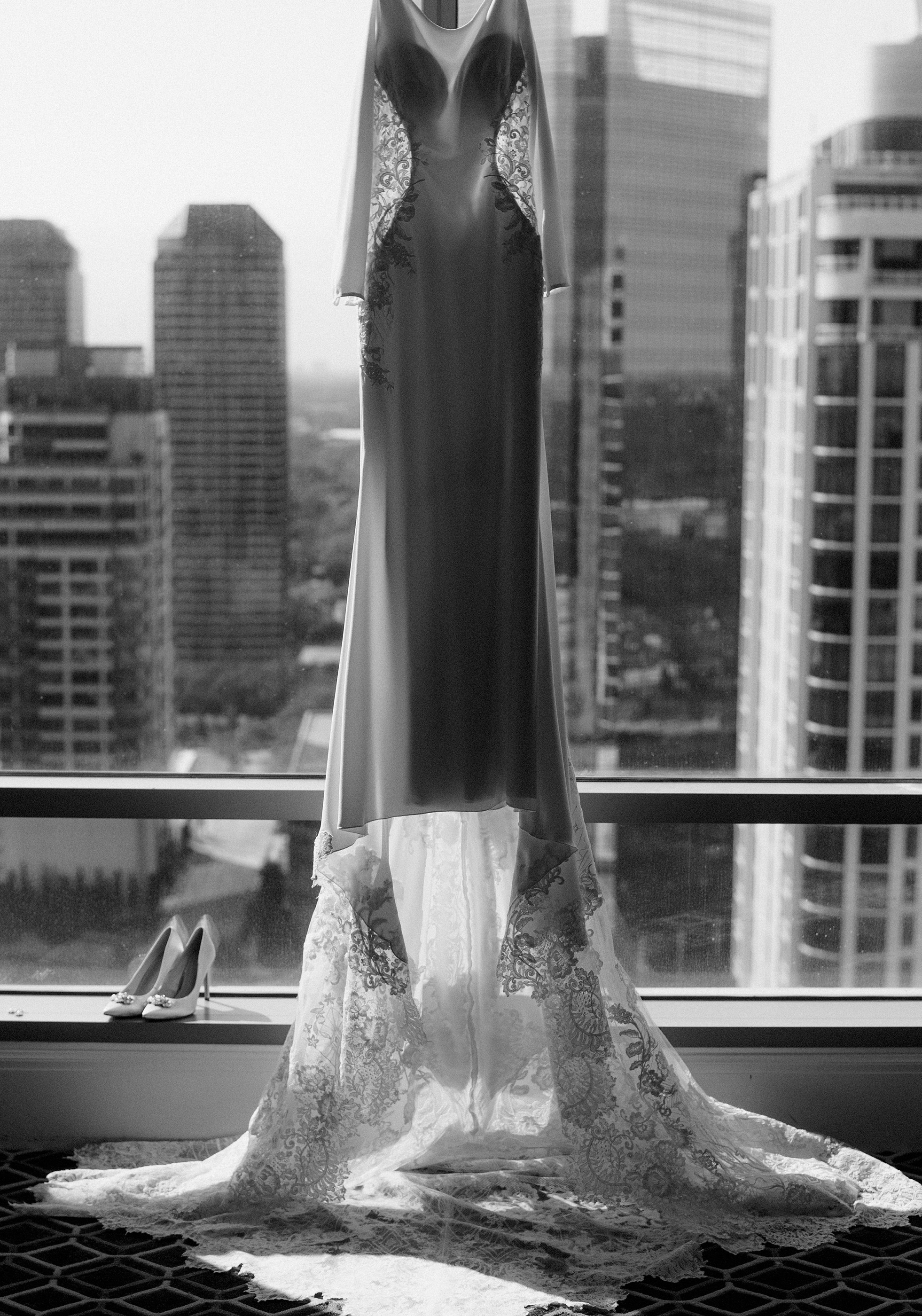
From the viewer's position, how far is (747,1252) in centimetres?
216

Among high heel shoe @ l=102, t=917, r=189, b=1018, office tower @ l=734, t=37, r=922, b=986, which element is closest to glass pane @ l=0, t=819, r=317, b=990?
high heel shoe @ l=102, t=917, r=189, b=1018

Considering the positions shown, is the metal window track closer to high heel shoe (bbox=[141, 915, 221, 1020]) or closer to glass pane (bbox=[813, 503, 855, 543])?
high heel shoe (bbox=[141, 915, 221, 1020])

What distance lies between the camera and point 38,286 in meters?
2.81

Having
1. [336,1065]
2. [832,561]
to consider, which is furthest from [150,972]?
[832,561]

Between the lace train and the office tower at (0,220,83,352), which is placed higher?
the office tower at (0,220,83,352)

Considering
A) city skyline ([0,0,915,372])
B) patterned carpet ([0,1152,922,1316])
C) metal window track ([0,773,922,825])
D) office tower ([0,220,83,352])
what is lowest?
patterned carpet ([0,1152,922,1316])

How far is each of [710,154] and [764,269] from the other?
26cm

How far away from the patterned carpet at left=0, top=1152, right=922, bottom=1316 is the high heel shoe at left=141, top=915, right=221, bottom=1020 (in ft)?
1.50

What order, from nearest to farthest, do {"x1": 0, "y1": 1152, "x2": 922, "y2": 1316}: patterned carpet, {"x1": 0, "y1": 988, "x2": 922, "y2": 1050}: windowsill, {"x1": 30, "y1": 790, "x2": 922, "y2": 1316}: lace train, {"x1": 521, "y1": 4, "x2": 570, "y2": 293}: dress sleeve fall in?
1. {"x1": 0, "y1": 1152, "x2": 922, "y2": 1316}: patterned carpet
2. {"x1": 30, "y1": 790, "x2": 922, "y2": 1316}: lace train
3. {"x1": 521, "y1": 4, "x2": 570, "y2": 293}: dress sleeve
4. {"x1": 0, "y1": 988, "x2": 922, "y2": 1050}: windowsill

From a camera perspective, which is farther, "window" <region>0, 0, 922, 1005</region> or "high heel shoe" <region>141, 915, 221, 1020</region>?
"window" <region>0, 0, 922, 1005</region>

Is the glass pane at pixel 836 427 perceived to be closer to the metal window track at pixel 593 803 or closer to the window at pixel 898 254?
the window at pixel 898 254

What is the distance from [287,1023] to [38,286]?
1.61m

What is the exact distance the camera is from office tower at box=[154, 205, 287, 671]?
2.79 m

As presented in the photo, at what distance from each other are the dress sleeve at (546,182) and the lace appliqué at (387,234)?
0.22m
